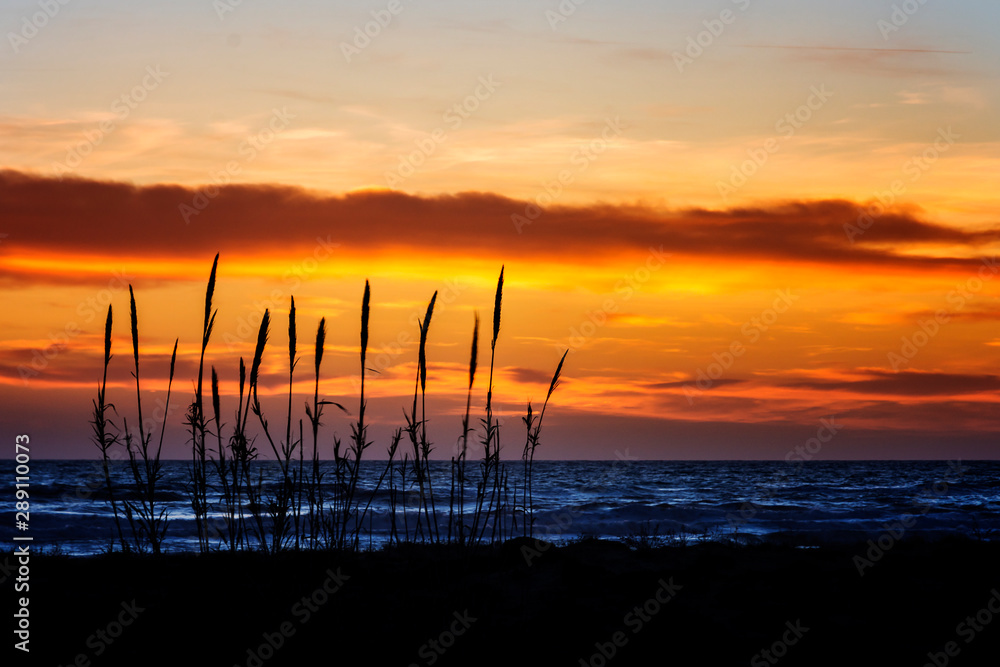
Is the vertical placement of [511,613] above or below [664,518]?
above

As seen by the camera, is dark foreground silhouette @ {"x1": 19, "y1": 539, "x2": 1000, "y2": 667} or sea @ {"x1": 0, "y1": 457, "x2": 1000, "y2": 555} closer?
dark foreground silhouette @ {"x1": 19, "y1": 539, "x2": 1000, "y2": 667}

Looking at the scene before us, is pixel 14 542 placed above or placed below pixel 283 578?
below

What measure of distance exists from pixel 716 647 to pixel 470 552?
6.09ft

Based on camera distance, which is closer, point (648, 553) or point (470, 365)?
point (470, 365)

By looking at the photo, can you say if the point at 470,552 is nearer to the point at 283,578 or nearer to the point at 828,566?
the point at 283,578

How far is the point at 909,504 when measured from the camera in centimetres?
2438

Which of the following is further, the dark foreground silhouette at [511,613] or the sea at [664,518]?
the sea at [664,518]

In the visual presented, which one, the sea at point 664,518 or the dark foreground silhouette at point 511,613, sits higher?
the dark foreground silhouette at point 511,613

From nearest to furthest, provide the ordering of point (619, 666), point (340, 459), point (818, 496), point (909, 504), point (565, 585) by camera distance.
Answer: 1. point (619, 666)
2. point (340, 459)
3. point (565, 585)
4. point (909, 504)
5. point (818, 496)

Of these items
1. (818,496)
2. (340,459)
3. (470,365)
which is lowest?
(818,496)

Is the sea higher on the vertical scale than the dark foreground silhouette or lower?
lower

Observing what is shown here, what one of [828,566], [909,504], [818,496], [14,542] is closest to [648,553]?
[828,566]

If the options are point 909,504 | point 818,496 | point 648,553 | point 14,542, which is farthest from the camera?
point 818,496

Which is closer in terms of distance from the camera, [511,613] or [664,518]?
[511,613]
